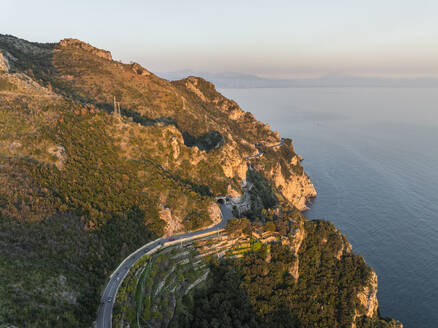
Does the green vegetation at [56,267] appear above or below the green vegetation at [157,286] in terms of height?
above

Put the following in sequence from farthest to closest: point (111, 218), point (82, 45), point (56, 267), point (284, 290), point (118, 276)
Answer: point (82, 45) < point (284, 290) < point (111, 218) < point (118, 276) < point (56, 267)

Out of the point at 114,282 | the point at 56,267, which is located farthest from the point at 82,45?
the point at 114,282

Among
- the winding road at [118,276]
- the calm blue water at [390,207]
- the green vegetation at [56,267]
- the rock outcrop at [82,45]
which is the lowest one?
the calm blue water at [390,207]

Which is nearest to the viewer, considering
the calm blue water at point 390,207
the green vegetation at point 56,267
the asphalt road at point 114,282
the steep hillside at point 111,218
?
the green vegetation at point 56,267

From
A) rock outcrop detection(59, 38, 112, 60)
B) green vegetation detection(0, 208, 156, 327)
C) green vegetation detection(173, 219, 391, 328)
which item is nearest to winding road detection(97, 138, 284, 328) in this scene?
green vegetation detection(0, 208, 156, 327)

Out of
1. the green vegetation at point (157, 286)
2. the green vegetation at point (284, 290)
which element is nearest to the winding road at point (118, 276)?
the green vegetation at point (157, 286)

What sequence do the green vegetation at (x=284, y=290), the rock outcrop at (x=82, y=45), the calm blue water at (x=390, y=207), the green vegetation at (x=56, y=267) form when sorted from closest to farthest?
the green vegetation at (x=56, y=267) < the green vegetation at (x=284, y=290) < the calm blue water at (x=390, y=207) < the rock outcrop at (x=82, y=45)

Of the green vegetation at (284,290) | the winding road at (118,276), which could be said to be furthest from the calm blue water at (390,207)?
the winding road at (118,276)

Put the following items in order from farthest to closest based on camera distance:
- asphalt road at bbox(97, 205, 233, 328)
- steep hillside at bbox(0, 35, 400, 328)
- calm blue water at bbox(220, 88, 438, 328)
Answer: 1. calm blue water at bbox(220, 88, 438, 328)
2. asphalt road at bbox(97, 205, 233, 328)
3. steep hillside at bbox(0, 35, 400, 328)

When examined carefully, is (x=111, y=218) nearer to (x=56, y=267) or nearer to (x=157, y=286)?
(x=56, y=267)

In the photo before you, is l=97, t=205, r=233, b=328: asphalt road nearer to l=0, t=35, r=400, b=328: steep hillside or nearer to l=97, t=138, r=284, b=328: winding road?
l=97, t=138, r=284, b=328: winding road

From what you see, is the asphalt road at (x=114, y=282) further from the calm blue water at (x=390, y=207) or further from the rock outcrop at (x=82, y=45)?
the rock outcrop at (x=82, y=45)

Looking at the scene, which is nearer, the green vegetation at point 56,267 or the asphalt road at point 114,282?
the green vegetation at point 56,267

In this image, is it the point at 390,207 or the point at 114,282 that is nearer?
the point at 114,282
